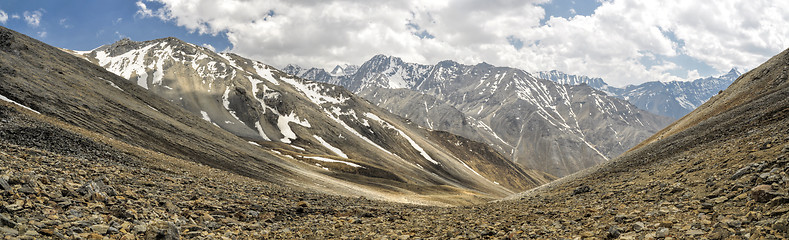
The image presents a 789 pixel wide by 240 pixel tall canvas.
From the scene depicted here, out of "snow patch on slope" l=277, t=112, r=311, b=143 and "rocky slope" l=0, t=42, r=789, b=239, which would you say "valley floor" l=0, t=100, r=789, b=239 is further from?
"snow patch on slope" l=277, t=112, r=311, b=143

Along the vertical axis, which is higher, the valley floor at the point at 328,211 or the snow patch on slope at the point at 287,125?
the snow patch on slope at the point at 287,125

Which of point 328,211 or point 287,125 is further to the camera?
point 287,125

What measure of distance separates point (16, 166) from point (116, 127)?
46906 mm

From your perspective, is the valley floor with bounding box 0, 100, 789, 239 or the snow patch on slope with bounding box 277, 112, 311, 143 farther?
the snow patch on slope with bounding box 277, 112, 311, 143

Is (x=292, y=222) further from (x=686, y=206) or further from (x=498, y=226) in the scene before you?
(x=686, y=206)

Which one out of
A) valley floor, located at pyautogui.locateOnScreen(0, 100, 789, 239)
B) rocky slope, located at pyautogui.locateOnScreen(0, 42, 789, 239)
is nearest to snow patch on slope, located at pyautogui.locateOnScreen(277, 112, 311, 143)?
rocky slope, located at pyautogui.locateOnScreen(0, 42, 789, 239)

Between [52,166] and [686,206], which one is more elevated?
[686,206]

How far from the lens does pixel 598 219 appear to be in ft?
42.6

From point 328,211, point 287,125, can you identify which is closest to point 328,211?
point 328,211

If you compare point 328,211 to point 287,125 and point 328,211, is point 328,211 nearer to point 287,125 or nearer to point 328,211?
point 328,211

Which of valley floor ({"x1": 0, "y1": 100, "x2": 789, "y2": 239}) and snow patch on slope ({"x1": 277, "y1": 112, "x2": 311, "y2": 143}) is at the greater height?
snow patch on slope ({"x1": 277, "y1": 112, "x2": 311, "y2": 143})

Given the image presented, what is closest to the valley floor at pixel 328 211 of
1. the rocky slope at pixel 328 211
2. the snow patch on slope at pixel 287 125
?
the rocky slope at pixel 328 211

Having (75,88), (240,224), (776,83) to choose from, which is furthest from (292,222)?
(75,88)

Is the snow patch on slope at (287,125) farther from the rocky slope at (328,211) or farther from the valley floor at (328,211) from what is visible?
the valley floor at (328,211)
